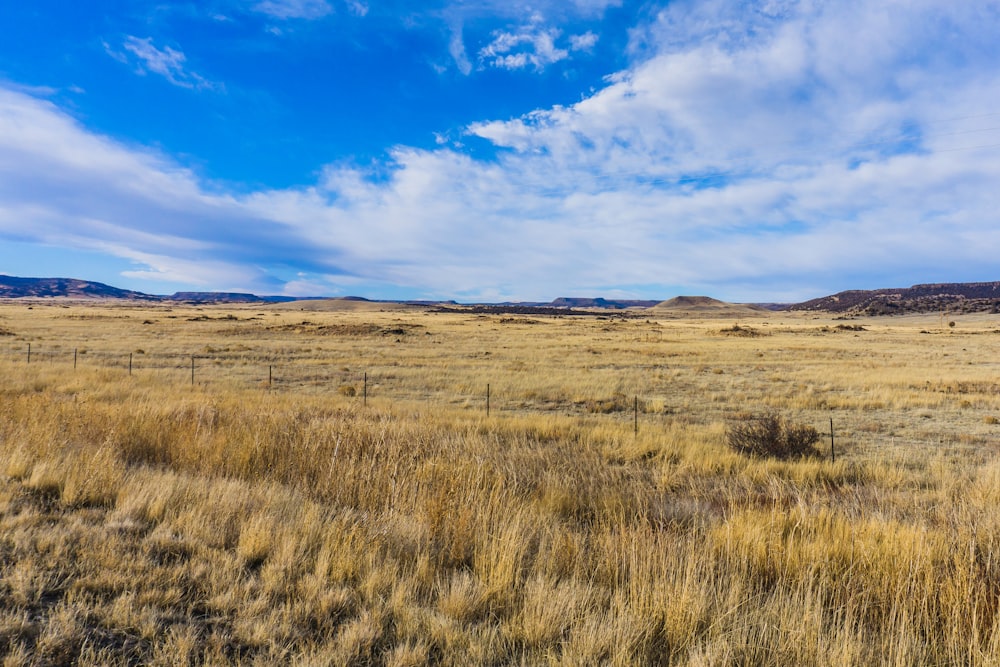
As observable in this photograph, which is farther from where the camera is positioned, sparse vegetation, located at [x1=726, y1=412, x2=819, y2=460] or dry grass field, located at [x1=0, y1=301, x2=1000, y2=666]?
sparse vegetation, located at [x1=726, y1=412, x2=819, y2=460]

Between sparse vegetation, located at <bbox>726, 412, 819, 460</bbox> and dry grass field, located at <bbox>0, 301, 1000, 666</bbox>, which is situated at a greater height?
dry grass field, located at <bbox>0, 301, 1000, 666</bbox>

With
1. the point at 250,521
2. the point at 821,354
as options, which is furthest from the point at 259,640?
the point at 821,354

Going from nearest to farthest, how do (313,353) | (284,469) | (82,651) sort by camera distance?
(82,651)
(284,469)
(313,353)

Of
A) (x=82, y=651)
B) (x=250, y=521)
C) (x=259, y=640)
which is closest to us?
(x=82, y=651)

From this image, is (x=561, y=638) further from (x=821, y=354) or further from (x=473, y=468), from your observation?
(x=821, y=354)

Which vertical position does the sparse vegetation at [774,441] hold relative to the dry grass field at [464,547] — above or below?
below

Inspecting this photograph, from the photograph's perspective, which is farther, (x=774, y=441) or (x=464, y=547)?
→ (x=774, y=441)

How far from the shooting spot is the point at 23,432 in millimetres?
7129

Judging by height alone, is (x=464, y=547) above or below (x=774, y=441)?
above

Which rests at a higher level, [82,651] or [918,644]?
[82,651]

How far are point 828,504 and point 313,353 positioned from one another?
104ft

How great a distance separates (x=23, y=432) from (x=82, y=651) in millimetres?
6191

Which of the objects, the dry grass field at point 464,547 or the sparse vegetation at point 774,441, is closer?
the dry grass field at point 464,547

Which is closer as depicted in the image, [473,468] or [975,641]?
[975,641]
